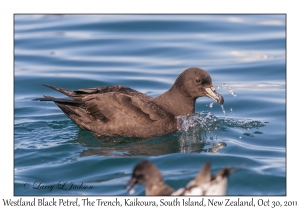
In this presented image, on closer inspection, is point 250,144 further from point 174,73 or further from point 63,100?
point 174,73

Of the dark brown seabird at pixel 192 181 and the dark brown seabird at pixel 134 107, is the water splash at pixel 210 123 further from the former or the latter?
the dark brown seabird at pixel 192 181

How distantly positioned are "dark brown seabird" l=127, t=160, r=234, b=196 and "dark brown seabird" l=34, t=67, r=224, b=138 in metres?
2.87

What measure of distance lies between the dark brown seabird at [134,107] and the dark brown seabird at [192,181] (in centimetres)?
287

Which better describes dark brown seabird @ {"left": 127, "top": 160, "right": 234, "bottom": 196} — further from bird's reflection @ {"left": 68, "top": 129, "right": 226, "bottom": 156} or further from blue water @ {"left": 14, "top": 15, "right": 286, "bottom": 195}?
bird's reflection @ {"left": 68, "top": 129, "right": 226, "bottom": 156}

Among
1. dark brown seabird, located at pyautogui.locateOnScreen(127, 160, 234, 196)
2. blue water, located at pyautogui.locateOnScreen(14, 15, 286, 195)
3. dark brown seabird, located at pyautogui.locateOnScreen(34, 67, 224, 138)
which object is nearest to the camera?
dark brown seabird, located at pyautogui.locateOnScreen(127, 160, 234, 196)

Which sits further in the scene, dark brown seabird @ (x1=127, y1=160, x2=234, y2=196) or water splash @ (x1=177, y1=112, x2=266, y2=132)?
water splash @ (x1=177, y1=112, x2=266, y2=132)

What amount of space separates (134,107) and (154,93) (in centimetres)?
308

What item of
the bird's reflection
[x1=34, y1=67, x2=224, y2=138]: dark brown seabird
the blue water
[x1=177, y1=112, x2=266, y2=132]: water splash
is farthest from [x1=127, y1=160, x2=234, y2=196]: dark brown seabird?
[x1=177, y1=112, x2=266, y2=132]: water splash

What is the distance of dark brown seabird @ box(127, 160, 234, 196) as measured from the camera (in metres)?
5.58

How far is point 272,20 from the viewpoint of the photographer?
16.3 meters

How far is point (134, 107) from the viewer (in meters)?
9.02

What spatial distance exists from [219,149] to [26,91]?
5137 mm

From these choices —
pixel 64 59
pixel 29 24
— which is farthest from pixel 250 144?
pixel 29 24

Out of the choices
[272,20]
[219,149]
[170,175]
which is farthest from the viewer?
[272,20]
